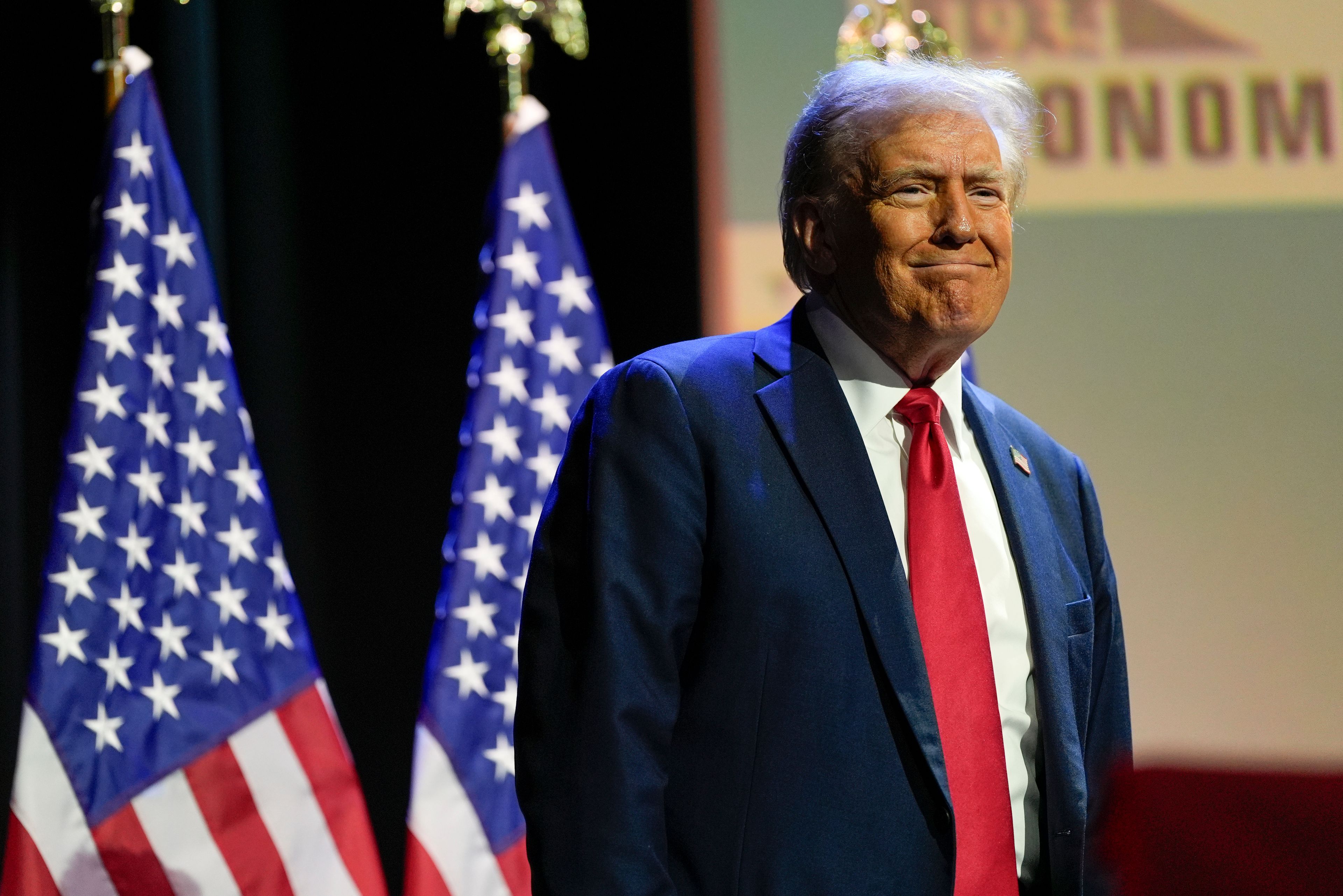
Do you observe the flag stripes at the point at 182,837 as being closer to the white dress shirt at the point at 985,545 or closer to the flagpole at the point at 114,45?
the flagpole at the point at 114,45

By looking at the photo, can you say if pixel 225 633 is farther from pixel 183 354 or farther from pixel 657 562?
pixel 657 562

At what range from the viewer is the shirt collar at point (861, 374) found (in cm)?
155

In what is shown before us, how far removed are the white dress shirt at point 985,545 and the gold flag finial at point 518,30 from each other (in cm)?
150

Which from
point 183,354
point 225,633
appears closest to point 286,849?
point 225,633

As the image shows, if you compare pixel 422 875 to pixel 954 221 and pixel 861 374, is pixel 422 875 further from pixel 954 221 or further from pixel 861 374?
pixel 954 221

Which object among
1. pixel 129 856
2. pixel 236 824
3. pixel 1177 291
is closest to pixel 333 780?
pixel 236 824

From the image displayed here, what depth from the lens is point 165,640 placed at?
8.34ft

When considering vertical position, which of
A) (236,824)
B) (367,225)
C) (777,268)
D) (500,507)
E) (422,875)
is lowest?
(422,875)

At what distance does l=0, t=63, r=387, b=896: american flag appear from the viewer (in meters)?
2.43

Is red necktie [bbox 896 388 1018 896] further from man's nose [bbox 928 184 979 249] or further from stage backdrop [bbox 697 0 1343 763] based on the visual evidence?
stage backdrop [bbox 697 0 1343 763]

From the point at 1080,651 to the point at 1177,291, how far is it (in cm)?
185

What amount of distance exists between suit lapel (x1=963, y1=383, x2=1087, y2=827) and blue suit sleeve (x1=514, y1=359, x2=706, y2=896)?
0.42m

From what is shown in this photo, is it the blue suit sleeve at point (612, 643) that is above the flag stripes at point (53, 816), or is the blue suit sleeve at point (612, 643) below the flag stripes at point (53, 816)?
above

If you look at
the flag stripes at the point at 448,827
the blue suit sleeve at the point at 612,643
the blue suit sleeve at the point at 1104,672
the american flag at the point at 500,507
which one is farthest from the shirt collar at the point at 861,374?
the flag stripes at the point at 448,827
